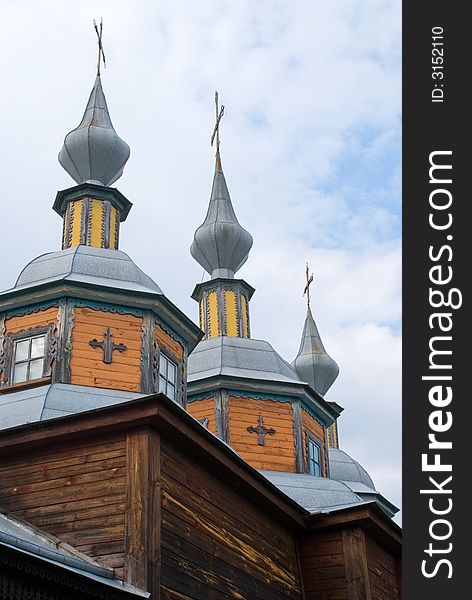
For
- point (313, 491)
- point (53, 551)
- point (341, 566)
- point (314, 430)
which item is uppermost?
point (314, 430)

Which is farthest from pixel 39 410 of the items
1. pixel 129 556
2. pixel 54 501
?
pixel 129 556

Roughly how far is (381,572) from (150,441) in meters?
6.00

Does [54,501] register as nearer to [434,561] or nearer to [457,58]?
[434,561]

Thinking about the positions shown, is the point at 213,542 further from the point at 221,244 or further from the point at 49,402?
the point at 221,244

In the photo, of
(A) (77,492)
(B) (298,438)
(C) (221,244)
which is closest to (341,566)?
(B) (298,438)

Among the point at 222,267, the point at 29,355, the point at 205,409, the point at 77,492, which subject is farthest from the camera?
the point at 222,267

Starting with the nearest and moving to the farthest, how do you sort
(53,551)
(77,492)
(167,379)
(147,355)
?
(53,551), (77,492), (147,355), (167,379)

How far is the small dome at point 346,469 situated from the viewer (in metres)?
25.2

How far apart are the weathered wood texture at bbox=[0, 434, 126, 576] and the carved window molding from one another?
3377 millimetres

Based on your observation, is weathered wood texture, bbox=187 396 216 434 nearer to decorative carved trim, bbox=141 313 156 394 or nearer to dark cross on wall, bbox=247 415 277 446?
dark cross on wall, bbox=247 415 277 446

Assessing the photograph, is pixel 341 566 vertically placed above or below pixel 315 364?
below

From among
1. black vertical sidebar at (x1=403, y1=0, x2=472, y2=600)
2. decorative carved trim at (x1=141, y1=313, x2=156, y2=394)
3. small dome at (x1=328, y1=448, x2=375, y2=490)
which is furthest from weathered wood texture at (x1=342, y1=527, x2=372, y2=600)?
small dome at (x1=328, y1=448, x2=375, y2=490)

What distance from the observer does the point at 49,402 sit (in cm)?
1374

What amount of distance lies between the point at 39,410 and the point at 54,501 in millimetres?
2134
